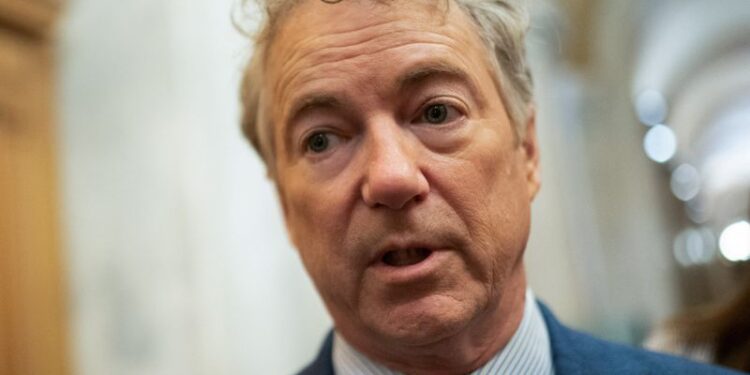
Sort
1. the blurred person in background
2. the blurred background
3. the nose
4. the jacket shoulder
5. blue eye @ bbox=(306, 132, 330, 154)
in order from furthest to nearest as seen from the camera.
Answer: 1. the blurred background
2. the blurred person in background
3. the jacket shoulder
4. blue eye @ bbox=(306, 132, 330, 154)
5. the nose

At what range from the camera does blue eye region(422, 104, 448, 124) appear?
1.06 m

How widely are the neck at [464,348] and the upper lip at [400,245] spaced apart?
110 millimetres

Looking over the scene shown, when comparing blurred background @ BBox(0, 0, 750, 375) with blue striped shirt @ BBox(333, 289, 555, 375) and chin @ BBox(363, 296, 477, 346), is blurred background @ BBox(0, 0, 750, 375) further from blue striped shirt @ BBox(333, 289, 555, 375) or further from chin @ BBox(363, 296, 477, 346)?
chin @ BBox(363, 296, 477, 346)

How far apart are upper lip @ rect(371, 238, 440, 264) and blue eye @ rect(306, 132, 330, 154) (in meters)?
0.15

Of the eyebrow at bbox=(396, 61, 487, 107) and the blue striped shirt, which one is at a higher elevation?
the eyebrow at bbox=(396, 61, 487, 107)

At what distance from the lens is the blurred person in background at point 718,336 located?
6.17ft

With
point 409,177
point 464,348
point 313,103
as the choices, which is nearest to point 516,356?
point 464,348

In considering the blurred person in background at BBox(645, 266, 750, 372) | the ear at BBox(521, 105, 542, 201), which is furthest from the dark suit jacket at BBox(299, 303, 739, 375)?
the blurred person in background at BBox(645, 266, 750, 372)

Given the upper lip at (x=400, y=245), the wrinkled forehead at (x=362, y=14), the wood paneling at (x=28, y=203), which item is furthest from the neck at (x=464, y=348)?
the wood paneling at (x=28, y=203)

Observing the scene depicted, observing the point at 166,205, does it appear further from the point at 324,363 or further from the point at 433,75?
the point at 433,75

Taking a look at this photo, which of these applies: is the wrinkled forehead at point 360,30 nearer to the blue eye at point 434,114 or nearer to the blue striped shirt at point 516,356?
the blue eye at point 434,114

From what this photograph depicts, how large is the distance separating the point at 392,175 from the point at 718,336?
48.6 inches

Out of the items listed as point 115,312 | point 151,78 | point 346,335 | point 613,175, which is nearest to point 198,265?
point 115,312

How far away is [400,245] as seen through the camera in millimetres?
1006
